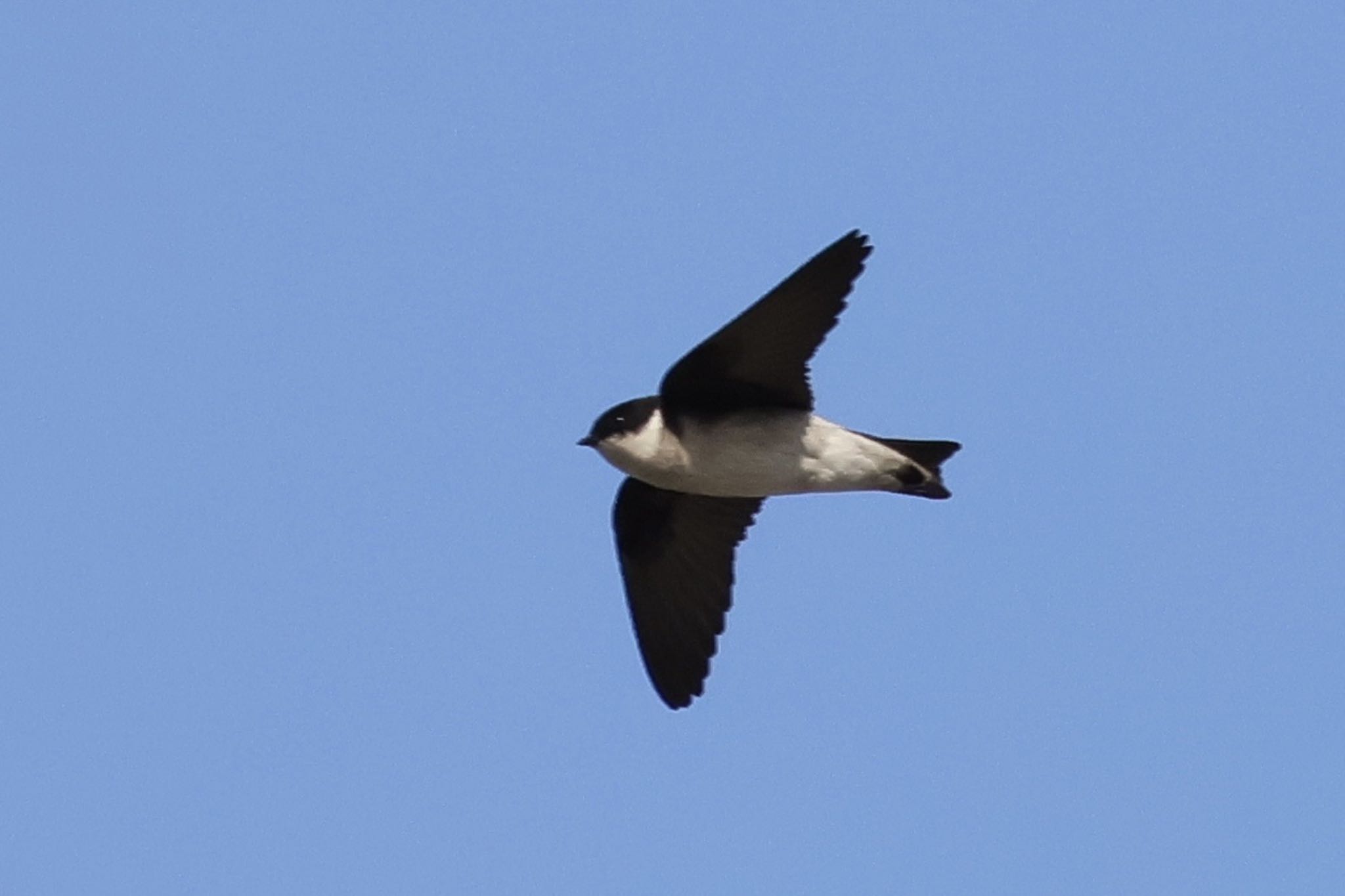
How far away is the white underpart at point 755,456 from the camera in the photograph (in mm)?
10781

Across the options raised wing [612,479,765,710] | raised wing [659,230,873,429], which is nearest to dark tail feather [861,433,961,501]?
raised wing [659,230,873,429]

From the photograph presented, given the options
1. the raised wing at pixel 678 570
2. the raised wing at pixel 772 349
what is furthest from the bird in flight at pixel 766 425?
the raised wing at pixel 678 570

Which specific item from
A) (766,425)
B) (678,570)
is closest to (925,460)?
(766,425)

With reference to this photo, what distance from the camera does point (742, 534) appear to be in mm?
11609

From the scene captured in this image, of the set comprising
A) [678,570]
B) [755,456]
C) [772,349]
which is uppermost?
[772,349]

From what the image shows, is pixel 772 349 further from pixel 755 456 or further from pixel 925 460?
pixel 925 460

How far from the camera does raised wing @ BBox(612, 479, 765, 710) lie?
1162 centimetres

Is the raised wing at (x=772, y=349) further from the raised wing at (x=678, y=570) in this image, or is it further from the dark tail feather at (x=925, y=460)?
the raised wing at (x=678, y=570)

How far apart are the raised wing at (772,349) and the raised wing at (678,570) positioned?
856 mm

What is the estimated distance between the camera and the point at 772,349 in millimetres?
10625

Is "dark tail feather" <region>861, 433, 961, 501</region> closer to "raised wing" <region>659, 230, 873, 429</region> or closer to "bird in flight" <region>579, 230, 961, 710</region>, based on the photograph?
"bird in flight" <region>579, 230, 961, 710</region>

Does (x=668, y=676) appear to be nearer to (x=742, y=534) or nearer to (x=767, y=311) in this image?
(x=742, y=534)

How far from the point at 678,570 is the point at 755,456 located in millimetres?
1025

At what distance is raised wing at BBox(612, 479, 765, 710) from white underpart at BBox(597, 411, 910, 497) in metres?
0.64
